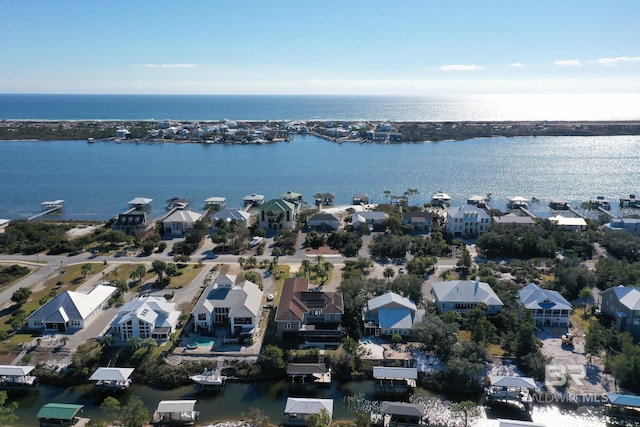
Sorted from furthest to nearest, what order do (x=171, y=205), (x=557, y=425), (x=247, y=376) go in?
(x=171, y=205) → (x=247, y=376) → (x=557, y=425)

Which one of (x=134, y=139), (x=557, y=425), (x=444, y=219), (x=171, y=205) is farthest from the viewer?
(x=134, y=139)

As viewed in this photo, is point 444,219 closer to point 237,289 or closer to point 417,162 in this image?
point 237,289

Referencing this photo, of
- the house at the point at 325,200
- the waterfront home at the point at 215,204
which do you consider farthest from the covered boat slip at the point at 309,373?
the house at the point at 325,200

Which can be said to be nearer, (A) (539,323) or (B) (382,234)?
(A) (539,323)

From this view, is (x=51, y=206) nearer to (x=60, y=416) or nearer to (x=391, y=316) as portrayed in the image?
(x=60, y=416)

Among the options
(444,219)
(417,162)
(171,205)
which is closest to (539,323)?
(444,219)

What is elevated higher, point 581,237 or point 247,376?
point 581,237

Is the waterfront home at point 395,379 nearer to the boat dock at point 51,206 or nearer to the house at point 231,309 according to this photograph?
the house at point 231,309
